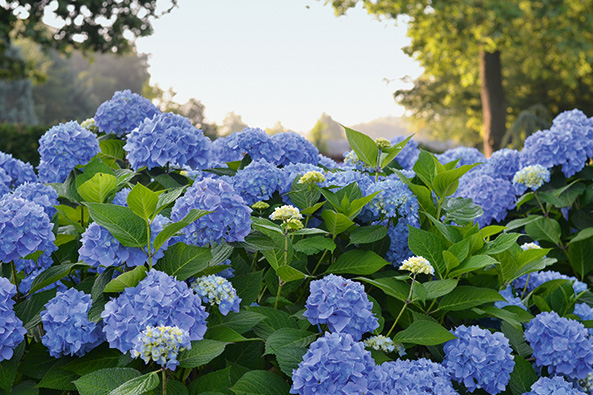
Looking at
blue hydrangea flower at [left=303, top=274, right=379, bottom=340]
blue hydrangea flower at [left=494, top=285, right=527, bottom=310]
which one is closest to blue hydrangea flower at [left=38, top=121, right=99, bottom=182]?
blue hydrangea flower at [left=303, top=274, right=379, bottom=340]

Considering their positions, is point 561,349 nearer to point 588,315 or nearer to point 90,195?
point 588,315

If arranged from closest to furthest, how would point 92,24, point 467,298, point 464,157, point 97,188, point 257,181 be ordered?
point 97,188, point 467,298, point 257,181, point 464,157, point 92,24

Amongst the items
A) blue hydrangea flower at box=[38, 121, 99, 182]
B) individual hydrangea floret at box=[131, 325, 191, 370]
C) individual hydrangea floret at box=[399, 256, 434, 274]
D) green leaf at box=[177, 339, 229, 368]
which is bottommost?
green leaf at box=[177, 339, 229, 368]

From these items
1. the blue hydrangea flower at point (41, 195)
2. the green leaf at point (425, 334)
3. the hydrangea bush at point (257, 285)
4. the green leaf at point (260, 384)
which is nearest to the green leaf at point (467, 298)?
the hydrangea bush at point (257, 285)

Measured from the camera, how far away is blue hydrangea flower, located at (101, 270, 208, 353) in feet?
4.67

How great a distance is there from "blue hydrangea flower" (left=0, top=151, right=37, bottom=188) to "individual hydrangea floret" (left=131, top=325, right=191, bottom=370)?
5.12 feet

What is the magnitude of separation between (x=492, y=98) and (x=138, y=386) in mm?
19410

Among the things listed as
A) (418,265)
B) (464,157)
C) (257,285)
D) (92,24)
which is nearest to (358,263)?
(418,265)

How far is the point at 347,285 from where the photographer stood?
1644 mm

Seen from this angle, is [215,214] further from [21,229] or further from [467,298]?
[467,298]

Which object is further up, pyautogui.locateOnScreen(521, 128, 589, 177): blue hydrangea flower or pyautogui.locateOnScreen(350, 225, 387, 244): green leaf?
pyautogui.locateOnScreen(521, 128, 589, 177): blue hydrangea flower

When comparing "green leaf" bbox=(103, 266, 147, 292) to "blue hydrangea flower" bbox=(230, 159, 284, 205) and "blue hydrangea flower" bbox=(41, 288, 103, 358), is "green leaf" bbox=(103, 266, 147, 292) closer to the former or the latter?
"blue hydrangea flower" bbox=(41, 288, 103, 358)

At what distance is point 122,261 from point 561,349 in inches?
61.0

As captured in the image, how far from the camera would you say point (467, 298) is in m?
1.84
